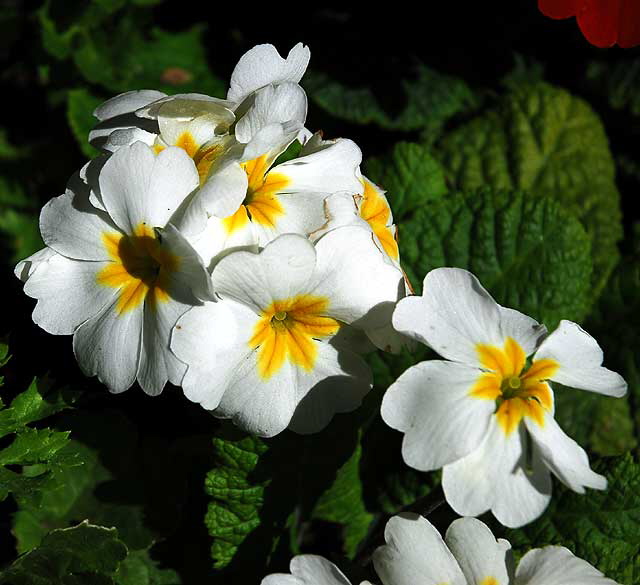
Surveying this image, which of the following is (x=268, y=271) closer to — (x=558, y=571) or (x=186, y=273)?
(x=186, y=273)

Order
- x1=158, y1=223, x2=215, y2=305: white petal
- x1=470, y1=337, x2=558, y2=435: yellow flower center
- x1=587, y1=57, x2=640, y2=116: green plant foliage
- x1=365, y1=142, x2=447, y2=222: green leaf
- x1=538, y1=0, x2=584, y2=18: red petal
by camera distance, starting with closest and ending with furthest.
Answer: x1=158, y1=223, x2=215, y2=305: white petal
x1=470, y1=337, x2=558, y2=435: yellow flower center
x1=538, y1=0, x2=584, y2=18: red petal
x1=365, y1=142, x2=447, y2=222: green leaf
x1=587, y1=57, x2=640, y2=116: green plant foliage

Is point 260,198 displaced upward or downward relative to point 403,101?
upward

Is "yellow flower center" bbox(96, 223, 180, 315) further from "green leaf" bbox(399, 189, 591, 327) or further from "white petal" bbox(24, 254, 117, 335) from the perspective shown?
"green leaf" bbox(399, 189, 591, 327)

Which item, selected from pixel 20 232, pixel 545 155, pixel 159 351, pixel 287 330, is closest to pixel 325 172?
pixel 287 330

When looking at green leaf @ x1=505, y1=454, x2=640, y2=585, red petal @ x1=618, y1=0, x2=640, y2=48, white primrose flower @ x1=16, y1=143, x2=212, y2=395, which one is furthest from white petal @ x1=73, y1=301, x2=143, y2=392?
red petal @ x1=618, y1=0, x2=640, y2=48

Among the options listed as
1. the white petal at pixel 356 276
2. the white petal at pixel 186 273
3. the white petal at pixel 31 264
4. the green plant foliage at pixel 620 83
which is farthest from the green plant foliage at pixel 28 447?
the green plant foliage at pixel 620 83

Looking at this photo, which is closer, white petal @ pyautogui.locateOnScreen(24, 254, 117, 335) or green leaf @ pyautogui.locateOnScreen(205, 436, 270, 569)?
white petal @ pyautogui.locateOnScreen(24, 254, 117, 335)
